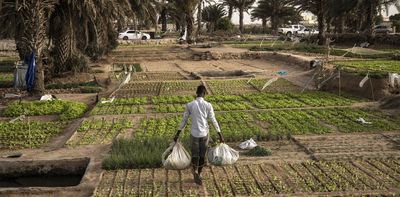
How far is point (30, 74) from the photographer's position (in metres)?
16.4

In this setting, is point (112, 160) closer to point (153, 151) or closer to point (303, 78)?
point (153, 151)

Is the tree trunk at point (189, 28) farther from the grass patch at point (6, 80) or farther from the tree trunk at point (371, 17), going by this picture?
the grass patch at point (6, 80)

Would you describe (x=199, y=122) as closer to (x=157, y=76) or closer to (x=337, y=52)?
(x=157, y=76)

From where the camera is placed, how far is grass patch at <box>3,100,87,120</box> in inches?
526

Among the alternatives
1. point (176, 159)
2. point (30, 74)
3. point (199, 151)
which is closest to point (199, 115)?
point (199, 151)

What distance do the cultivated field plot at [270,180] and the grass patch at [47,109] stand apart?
6.26m

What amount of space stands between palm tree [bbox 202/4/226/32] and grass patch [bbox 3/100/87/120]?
153 ft

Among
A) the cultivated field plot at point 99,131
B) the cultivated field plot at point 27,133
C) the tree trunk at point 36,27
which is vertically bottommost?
the cultivated field plot at point 27,133


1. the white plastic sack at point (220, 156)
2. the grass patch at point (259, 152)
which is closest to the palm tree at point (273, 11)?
the grass patch at point (259, 152)

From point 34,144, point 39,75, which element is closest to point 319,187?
point 34,144

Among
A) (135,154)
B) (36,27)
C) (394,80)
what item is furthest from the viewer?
(36,27)

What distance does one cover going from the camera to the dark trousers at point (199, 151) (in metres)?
6.98

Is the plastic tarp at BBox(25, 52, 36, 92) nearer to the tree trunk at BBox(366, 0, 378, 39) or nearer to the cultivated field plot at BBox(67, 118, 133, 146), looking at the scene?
the cultivated field plot at BBox(67, 118, 133, 146)

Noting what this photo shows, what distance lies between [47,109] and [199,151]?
842 centimetres
